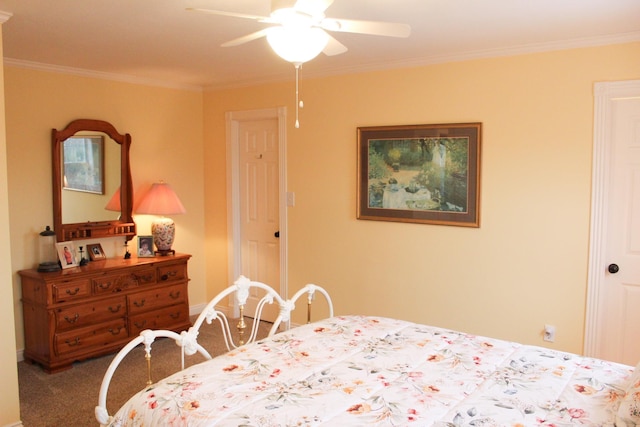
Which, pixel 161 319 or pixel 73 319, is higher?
pixel 73 319

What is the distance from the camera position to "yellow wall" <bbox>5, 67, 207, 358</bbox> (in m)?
4.04

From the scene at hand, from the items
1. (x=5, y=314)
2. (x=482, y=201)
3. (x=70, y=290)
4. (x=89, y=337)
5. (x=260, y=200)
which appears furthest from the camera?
(x=260, y=200)

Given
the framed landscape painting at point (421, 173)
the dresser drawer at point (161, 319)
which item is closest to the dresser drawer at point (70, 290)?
the dresser drawer at point (161, 319)

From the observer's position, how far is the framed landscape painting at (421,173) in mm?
3785

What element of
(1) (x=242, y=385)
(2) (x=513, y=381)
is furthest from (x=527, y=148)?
(1) (x=242, y=385)

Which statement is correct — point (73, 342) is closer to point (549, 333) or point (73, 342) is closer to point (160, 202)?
point (160, 202)

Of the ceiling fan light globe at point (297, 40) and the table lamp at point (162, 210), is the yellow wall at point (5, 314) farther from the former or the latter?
the table lamp at point (162, 210)

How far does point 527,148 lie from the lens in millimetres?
3553

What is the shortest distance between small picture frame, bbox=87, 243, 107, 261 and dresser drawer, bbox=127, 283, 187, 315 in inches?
20.1

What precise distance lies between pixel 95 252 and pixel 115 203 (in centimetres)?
48

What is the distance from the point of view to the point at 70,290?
3.89 meters

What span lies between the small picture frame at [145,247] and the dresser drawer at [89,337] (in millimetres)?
708

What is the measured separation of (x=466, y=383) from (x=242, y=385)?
865 millimetres

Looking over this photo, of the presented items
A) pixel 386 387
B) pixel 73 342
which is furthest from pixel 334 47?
pixel 73 342
